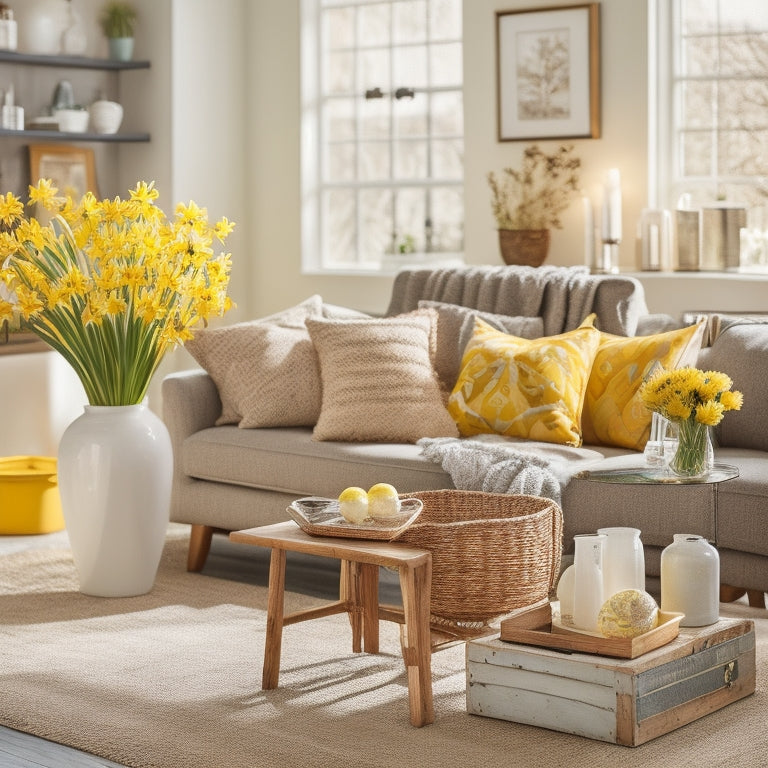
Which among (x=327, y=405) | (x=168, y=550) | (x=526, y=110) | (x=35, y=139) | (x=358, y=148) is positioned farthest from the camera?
(x=358, y=148)

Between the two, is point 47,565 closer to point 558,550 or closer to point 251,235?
point 558,550

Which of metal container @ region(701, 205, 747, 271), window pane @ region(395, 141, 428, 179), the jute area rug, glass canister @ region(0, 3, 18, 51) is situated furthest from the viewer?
window pane @ region(395, 141, 428, 179)

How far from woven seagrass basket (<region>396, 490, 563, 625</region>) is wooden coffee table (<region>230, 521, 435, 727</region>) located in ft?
0.33

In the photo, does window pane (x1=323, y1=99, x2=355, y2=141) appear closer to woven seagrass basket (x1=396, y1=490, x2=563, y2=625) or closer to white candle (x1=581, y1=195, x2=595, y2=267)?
white candle (x1=581, y1=195, x2=595, y2=267)

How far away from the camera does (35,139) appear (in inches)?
252

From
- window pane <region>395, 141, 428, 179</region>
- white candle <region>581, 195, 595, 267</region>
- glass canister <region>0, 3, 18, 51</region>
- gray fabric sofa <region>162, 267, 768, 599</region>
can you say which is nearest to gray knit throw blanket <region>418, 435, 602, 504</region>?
gray fabric sofa <region>162, 267, 768, 599</region>

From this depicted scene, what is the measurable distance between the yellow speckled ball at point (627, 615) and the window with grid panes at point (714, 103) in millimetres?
3137

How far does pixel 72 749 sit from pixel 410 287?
250 cm

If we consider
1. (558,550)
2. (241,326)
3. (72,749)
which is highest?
(241,326)

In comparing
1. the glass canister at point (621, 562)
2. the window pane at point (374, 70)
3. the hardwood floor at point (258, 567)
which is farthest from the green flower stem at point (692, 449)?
the window pane at point (374, 70)

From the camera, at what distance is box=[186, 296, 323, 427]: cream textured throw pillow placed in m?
4.54

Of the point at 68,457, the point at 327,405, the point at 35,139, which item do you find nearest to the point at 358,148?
the point at 35,139

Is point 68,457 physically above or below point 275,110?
below

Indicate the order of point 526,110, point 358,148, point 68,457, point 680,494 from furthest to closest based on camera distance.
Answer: point 358,148 < point 526,110 < point 68,457 < point 680,494
